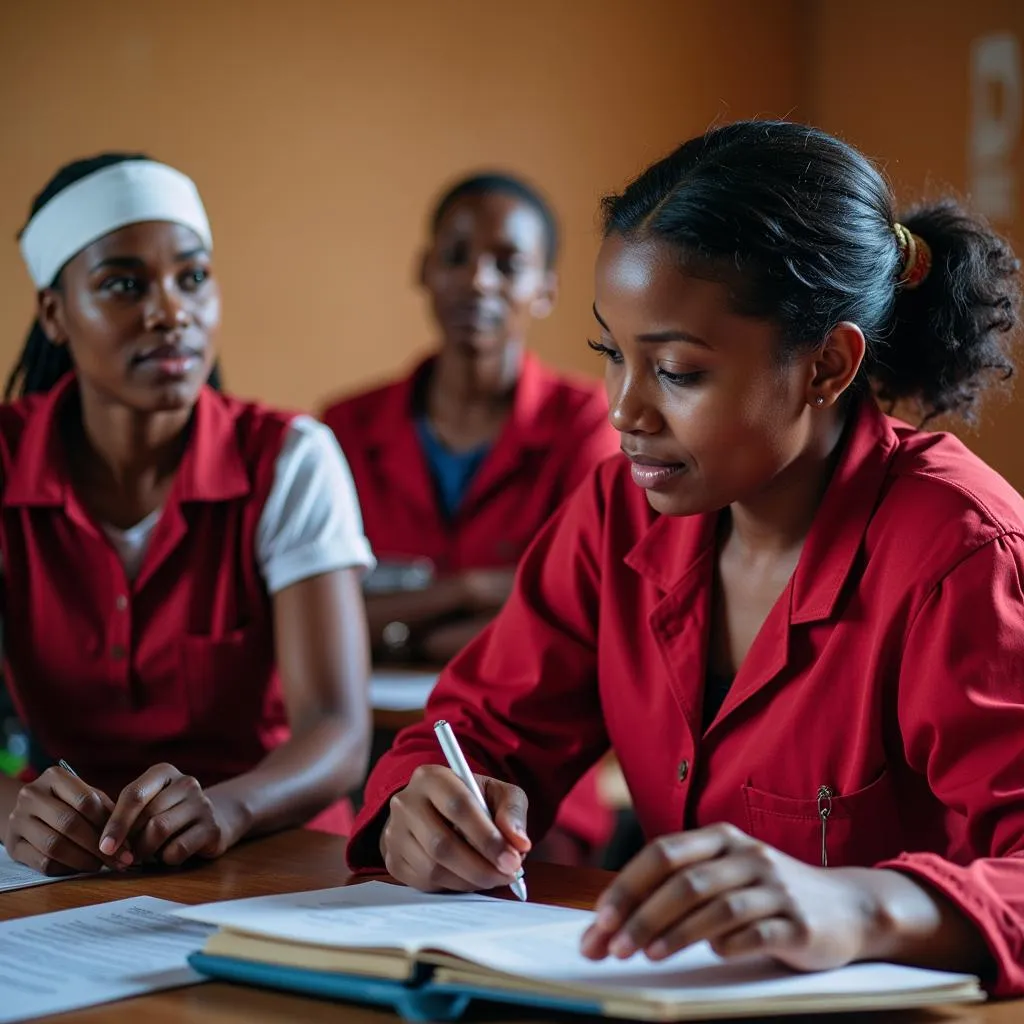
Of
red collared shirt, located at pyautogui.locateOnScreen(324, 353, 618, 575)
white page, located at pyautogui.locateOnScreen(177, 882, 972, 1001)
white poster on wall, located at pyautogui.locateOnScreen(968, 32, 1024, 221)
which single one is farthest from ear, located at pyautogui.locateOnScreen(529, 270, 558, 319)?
white page, located at pyautogui.locateOnScreen(177, 882, 972, 1001)

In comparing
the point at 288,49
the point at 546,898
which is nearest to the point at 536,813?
the point at 546,898

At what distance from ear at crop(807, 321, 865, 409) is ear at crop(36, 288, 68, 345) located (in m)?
1.15

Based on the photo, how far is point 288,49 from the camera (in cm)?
406

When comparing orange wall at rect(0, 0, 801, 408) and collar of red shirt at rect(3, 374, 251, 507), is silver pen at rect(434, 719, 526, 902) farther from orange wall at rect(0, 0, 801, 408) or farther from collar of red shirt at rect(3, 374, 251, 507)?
orange wall at rect(0, 0, 801, 408)

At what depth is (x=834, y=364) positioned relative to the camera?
1.40 meters

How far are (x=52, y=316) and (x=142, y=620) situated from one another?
0.50m

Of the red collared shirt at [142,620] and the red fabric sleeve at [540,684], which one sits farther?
the red collared shirt at [142,620]

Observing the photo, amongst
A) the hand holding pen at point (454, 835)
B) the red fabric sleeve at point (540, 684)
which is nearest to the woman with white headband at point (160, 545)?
the red fabric sleeve at point (540, 684)

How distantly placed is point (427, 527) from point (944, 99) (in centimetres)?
262

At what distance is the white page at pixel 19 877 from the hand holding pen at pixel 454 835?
346 millimetres

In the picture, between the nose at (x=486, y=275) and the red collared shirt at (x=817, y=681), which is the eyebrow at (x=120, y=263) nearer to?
the red collared shirt at (x=817, y=681)

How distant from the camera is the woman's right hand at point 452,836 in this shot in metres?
1.23

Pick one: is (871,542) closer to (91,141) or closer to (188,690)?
(188,690)

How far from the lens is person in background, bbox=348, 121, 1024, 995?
1.21m
